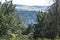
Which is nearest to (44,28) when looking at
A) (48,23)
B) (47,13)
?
(48,23)

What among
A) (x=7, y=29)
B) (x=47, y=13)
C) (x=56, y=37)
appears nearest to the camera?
(x=56, y=37)

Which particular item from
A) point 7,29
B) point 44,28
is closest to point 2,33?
point 7,29

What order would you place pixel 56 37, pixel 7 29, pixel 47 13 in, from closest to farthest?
pixel 56 37 → pixel 47 13 → pixel 7 29

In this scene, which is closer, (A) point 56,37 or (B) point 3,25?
(A) point 56,37

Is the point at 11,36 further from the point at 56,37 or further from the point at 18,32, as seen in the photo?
the point at 56,37

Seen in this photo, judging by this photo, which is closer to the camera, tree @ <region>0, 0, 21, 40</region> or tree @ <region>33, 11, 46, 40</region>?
tree @ <region>33, 11, 46, 40</region>

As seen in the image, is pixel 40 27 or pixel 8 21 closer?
pixel 40 27

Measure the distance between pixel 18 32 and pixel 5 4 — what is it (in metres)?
1.64

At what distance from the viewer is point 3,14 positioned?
11.2m

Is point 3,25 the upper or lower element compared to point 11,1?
lower

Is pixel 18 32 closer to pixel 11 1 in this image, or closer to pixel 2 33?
pixel 2 33

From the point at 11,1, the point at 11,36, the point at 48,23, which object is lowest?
the point at 11,36

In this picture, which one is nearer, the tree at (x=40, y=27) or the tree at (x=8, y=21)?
A: the tree at (x=40, y=27)

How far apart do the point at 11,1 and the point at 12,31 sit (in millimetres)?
1575
